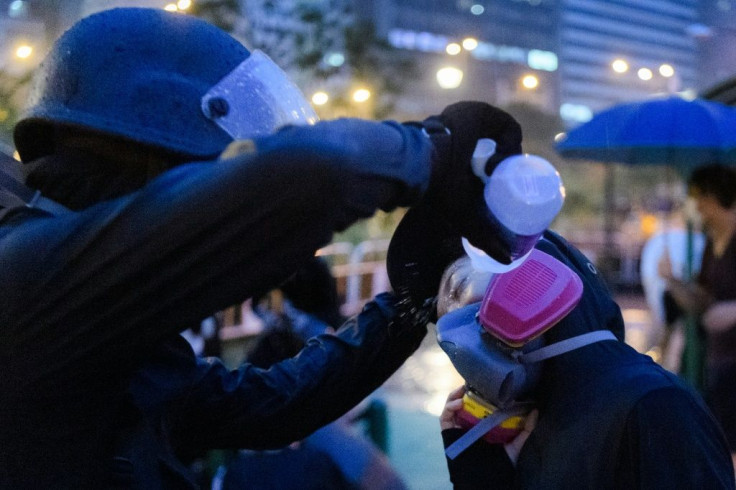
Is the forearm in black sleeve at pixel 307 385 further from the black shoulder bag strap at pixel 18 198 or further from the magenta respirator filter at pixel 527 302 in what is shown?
the black shoulder bag strap at pixel 18 198

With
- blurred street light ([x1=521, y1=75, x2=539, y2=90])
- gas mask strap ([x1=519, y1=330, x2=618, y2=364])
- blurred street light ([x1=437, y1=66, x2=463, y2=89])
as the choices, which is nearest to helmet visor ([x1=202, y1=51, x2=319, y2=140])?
gas mask strap ([x1=519, y1=330, x2=618, y2=364])

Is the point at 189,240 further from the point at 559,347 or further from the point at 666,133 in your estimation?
the point at 666,133

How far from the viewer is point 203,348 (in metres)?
4.27

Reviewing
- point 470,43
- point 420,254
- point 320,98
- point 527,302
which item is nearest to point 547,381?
point 527,302

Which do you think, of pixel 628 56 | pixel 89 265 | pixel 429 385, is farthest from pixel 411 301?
pixel 628 56

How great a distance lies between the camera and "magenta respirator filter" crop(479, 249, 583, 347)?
4.02ft

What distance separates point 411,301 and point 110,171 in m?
0.60

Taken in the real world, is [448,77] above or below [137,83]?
below

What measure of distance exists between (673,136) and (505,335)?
354 centimetres

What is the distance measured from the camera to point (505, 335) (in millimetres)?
1230

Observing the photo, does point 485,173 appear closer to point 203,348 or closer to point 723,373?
point 723,373

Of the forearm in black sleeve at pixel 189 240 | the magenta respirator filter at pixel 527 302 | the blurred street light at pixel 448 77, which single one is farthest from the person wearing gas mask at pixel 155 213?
the blurred street light at pixel 448 77

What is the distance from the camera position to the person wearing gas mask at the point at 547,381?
1.17 metres

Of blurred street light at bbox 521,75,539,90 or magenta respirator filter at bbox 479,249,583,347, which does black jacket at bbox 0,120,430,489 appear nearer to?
magenta respirator filter at bbox 479,249,583,347
